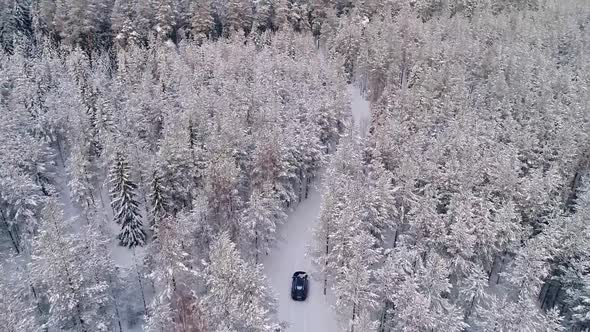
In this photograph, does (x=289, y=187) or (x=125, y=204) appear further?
(x=289, y=187)

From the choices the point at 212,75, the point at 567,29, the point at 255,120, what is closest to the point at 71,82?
the point at 212,75

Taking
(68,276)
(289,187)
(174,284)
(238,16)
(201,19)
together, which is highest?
(238,16)

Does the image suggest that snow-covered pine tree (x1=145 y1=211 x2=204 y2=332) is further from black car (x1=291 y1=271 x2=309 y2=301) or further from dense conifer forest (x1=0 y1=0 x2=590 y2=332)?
black car (x1=291 y1=271 x2=309 y2=301)

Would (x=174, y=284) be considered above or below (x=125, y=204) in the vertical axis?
below

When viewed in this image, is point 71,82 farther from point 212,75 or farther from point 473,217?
point 473,217

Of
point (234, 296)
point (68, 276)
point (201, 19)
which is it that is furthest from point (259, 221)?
point (201, 19)

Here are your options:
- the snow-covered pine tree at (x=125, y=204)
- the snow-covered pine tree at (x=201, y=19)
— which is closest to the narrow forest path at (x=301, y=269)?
the snow-covered pine tree at (x=125, y=204)

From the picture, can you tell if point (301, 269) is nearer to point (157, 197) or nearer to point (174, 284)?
point (174, 284)
